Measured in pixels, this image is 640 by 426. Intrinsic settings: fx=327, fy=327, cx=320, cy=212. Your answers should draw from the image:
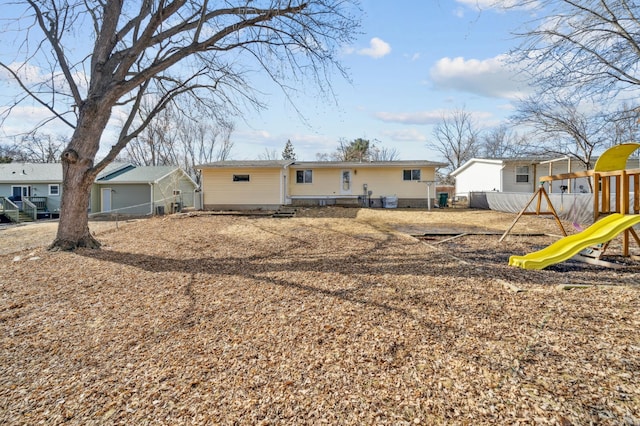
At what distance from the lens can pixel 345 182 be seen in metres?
19.8

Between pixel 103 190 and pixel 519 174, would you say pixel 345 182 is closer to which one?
pixel 519 174

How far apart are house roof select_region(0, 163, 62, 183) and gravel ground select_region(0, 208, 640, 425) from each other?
23.0 meters

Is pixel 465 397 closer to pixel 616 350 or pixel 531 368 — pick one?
pixel 531 368

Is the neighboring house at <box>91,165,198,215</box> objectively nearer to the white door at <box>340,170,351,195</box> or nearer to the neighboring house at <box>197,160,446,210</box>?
the neighboring house at <box>197,160,446,210</box>

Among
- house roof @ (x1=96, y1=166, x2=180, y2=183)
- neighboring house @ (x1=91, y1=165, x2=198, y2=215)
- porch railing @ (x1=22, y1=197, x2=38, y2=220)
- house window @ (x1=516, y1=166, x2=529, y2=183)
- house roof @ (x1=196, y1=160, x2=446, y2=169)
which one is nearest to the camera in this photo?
house roof @ (x1=196, y1=160, x2=446, y2=169)

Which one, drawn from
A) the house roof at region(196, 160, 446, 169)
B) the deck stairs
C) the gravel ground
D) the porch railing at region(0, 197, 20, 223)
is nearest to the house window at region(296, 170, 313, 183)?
the house roof at region(196, 160, 446, 169)

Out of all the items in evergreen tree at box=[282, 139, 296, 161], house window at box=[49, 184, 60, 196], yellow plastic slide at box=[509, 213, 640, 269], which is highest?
evergreen tree at box=[282, 139, 296, 161]

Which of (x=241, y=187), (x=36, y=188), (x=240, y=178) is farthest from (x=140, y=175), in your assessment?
(x=241, y=187)

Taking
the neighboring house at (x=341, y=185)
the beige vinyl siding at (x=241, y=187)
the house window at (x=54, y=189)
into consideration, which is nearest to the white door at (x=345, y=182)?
the neighboring house at (x=341, y=185)

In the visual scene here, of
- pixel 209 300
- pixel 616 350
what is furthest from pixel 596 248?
pixel 209 300

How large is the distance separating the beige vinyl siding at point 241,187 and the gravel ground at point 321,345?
13.0 meters

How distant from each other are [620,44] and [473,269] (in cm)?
800

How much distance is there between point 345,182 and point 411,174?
3.98 metres

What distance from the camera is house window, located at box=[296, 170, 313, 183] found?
19875mm
